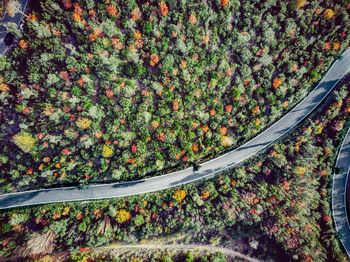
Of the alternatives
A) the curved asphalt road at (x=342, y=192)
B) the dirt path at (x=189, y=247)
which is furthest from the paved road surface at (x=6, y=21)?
the curved asphalt road at (x=342, y=192)

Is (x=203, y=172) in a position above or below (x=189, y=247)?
above

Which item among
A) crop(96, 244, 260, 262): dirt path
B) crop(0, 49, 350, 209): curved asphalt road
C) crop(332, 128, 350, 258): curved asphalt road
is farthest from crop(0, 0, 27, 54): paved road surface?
crop(332, 128, 350, 258): curved asphalt road

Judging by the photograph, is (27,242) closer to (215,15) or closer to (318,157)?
(215,15)

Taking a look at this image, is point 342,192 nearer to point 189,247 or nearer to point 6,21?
point 189,247

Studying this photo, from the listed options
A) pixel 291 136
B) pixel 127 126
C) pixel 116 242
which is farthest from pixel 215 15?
pixel 116 242

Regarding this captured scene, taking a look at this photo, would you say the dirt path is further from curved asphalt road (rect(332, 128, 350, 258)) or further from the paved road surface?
the paved road surface

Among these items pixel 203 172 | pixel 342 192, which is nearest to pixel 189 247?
pixel 203 172

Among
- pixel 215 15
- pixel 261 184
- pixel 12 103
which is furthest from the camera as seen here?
pixel 261 184
